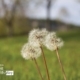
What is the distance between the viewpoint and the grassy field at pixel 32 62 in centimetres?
134

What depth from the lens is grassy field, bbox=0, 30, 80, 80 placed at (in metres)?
1.34

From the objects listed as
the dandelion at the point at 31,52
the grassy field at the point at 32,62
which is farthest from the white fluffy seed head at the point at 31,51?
the grassy field at the point at 32,62

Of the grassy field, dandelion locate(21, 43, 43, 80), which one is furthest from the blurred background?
dandelion locate(21, 43, 43, 80)

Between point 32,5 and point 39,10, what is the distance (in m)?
0.12

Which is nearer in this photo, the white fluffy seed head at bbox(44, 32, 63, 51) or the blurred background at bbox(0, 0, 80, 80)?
the white fluffy seed head at bbox(44, 32, 63, 51)

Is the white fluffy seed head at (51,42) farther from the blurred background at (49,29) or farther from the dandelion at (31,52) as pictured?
the blurred background at (49,29)

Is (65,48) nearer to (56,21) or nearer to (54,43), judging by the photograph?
(56,21)

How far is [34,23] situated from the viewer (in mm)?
1719

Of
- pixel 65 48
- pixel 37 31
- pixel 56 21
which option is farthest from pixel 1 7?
pixel 37 31

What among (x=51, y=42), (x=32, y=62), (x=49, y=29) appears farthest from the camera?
(x=49, y=29)

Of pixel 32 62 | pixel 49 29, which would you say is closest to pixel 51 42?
pixel 32 62

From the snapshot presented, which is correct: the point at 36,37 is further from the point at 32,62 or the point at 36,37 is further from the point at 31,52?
the point at 32,62

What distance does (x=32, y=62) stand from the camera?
5.11 ft

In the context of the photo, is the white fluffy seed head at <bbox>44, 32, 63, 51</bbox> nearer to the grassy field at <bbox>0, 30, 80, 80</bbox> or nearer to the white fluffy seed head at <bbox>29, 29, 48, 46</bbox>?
the white fluffy seed head at <bbox>29, 29, 48, 46</bbox>
